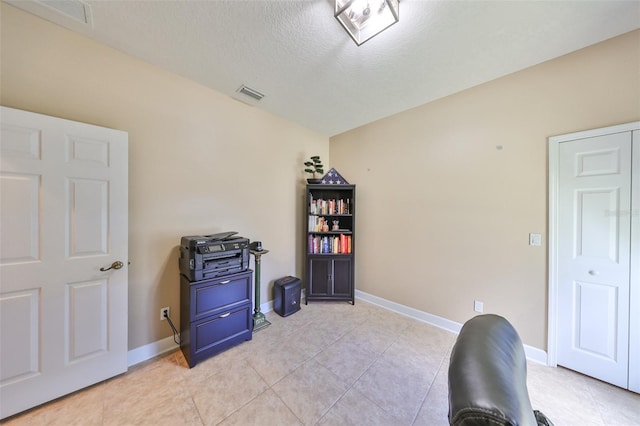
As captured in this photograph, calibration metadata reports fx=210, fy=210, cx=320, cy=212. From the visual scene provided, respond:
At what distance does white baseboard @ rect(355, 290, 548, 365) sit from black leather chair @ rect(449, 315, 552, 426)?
164 centimetres

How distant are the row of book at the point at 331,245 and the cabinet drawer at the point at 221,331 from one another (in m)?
1.28

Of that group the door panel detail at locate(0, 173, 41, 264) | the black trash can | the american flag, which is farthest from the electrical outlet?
the american flag

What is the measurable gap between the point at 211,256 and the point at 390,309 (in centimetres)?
246

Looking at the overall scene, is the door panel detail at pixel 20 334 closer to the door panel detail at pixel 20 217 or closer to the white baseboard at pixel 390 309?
the door panel detail at pixel 20 217

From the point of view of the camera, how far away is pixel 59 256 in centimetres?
155

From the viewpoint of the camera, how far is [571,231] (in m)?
1.87

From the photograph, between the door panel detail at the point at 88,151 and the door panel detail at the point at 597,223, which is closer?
the door panel detail at the point at 88,151

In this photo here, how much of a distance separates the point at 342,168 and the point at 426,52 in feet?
6.53

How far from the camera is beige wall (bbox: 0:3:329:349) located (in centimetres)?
157

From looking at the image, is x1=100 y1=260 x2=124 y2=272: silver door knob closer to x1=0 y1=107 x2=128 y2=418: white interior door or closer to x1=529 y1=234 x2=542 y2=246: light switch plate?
x1=0 y1=107 x2=128 y2=418: white interior door

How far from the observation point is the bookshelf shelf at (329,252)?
10.3 ft

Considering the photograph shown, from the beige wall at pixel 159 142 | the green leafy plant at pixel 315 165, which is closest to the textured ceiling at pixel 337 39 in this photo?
the beige wall at pixel 159 142

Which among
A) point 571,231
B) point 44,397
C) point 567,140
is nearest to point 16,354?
point 44,397

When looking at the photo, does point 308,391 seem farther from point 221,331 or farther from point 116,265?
point 116,265
